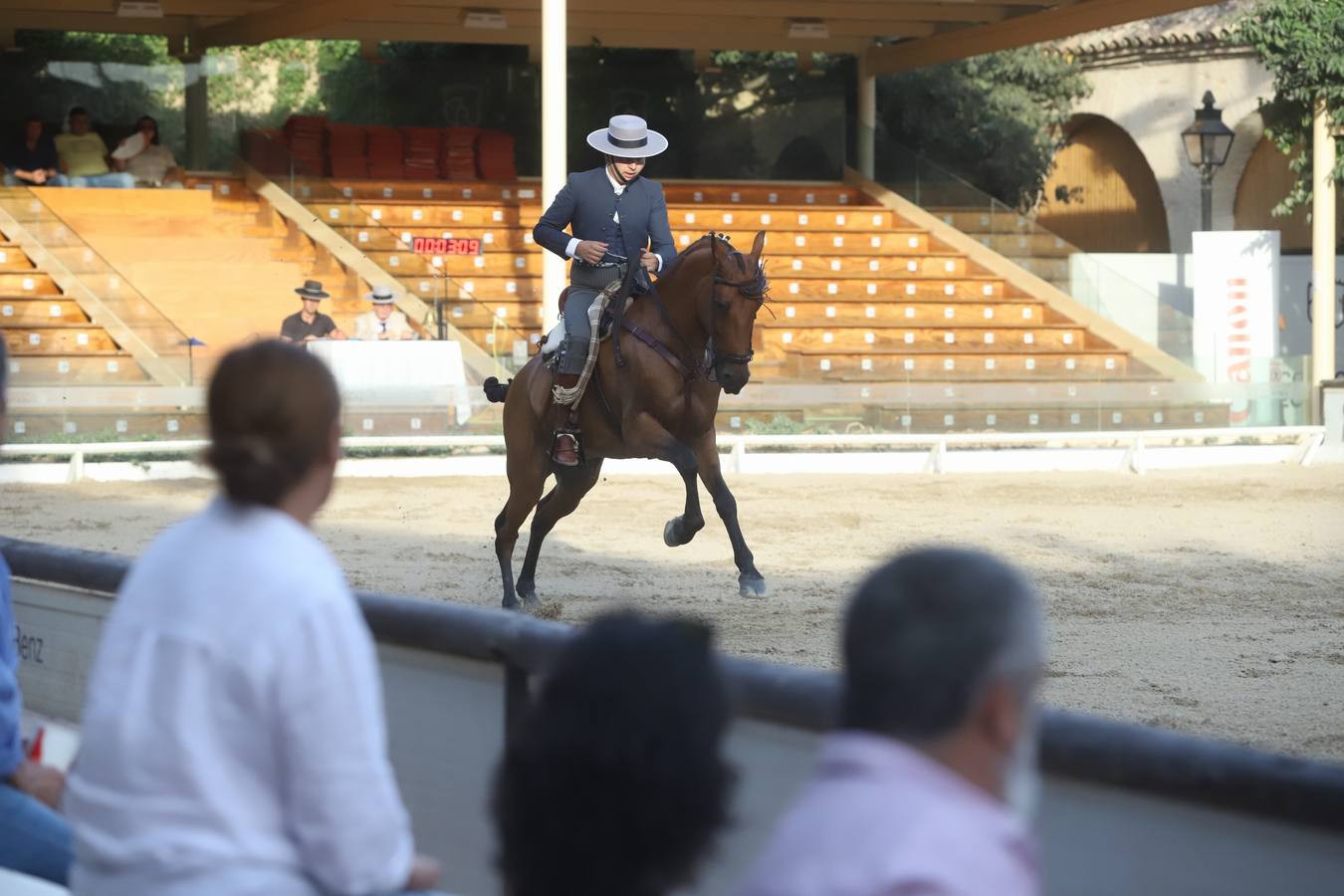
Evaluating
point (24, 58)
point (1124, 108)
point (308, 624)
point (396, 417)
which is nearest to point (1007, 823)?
point (308, 624)

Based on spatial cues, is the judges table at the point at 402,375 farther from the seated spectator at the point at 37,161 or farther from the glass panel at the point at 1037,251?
the seated spectator at the point at 37,161

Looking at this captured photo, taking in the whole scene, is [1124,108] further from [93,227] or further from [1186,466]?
[93,227]

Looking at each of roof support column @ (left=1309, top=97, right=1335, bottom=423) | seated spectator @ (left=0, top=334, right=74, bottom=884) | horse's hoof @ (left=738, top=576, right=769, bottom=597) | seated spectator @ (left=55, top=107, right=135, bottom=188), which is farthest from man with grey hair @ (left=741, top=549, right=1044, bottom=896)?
seated spectator @ (left=55, top=107, right=135, bottom=188)

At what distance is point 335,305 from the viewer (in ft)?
58.6

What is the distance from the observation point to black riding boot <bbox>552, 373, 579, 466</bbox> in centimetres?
883

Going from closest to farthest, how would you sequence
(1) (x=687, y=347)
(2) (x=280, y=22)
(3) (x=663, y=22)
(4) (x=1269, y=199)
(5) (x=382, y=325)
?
(1) (x=687, y=347) < (5) (x=382, y=325) < (2) (x=280, y=22) < (3) (x=663, y=22) < (4) (x=1269, y=199)

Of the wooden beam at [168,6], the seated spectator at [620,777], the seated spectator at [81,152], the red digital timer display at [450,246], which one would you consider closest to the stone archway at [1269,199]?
the red digital timer display at [450,246]

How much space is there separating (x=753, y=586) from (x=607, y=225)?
1985 mm

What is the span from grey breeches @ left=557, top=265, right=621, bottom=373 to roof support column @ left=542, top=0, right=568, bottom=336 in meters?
A: 7.92

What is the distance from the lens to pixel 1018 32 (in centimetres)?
2245

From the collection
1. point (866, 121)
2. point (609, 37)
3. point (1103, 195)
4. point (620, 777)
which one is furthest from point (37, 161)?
point (620, 777)

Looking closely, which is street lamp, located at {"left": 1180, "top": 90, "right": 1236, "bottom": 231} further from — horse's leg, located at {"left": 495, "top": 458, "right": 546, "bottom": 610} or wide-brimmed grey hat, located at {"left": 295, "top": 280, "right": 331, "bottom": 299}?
horse's leg, located at {"left": 495, "top": 458, "right": 546, "bottom": 610}

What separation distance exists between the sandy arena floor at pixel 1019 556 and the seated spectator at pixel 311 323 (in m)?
1.44

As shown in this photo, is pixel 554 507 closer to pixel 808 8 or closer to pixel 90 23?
pixel 808 8
